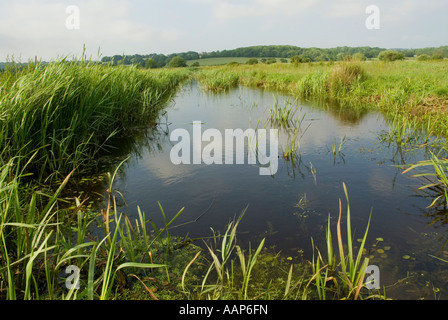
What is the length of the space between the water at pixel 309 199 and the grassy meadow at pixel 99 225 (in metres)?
0.26

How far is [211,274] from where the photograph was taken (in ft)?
8.38

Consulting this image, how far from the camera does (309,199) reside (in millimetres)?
3805

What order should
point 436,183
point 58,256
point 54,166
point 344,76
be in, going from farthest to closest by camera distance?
point 344,76
point 54,166
point 436,183
point 58,256

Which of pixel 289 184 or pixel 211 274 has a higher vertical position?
pixel 289 184

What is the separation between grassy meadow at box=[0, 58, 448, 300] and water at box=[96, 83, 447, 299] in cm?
26

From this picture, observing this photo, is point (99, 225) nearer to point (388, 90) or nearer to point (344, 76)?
point (388, 90)

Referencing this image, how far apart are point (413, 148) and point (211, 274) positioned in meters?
4.68

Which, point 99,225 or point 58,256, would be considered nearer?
point 58,256

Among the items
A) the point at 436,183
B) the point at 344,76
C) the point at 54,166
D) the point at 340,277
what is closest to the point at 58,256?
the point at 340,277

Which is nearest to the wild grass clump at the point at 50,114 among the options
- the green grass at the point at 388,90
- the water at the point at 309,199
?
the water at the point at 309,199

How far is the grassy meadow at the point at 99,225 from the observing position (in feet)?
7.04

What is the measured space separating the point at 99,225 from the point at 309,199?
2450mm
